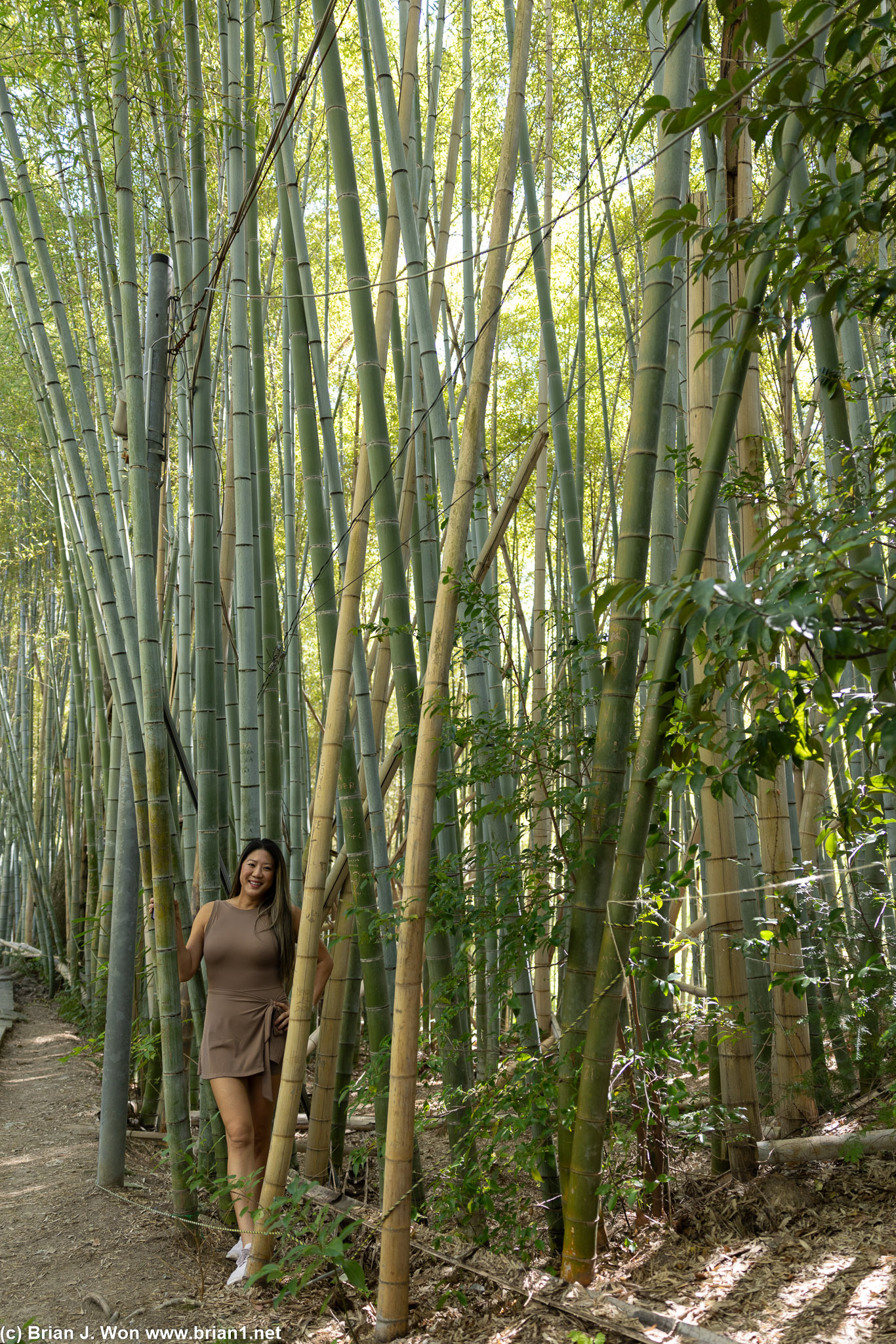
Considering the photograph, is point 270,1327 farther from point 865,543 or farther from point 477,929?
point 865,543

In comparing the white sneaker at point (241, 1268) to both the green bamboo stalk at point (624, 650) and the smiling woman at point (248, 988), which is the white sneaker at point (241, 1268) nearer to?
the smiling woman at point (248, 988)

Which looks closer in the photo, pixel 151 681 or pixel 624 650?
pixel 624 650

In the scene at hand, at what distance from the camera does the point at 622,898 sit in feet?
5.19

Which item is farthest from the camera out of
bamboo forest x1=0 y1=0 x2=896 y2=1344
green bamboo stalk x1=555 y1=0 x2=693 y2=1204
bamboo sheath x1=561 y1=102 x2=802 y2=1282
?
green bamboo stalk x1=555 y1=0 x2=693 y2=1204

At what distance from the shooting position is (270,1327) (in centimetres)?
183

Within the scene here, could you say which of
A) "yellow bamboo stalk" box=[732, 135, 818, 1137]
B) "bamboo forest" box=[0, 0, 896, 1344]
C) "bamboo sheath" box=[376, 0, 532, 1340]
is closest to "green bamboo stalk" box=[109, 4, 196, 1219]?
"bamboo forest" box=[0, 0, 896, 1344]

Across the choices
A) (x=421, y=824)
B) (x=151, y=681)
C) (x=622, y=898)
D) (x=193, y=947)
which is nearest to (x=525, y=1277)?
(x=622, y=898)

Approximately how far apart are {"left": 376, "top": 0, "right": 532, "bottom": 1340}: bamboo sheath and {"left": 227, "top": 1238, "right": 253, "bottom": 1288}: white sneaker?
495 millimetres

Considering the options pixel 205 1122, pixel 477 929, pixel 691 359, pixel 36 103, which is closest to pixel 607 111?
pixel 36 103

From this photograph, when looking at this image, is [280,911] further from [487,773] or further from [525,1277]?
[525,1277]

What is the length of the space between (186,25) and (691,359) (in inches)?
58.9

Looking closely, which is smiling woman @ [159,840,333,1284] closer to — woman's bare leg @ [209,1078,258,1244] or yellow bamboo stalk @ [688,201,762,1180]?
woman's bare leg @ [209,1078,258,1244]

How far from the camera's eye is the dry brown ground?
158 centimetres

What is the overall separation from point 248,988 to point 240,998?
28 mm
